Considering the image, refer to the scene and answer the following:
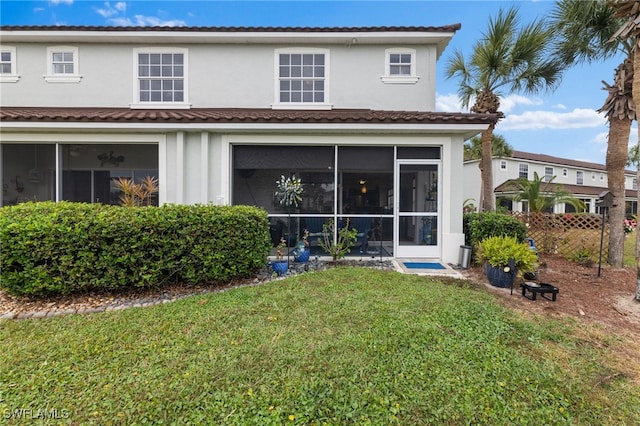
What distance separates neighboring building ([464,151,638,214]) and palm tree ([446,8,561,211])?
40.4ft

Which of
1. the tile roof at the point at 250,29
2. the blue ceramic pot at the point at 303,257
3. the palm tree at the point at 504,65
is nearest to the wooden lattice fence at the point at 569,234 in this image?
the palm tree at the point at 504,65

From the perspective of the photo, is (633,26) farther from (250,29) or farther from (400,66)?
(250,29)

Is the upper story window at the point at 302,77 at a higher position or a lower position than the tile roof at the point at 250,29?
lower

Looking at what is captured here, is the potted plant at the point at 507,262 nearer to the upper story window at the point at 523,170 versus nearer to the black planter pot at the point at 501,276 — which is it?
the black planter pot at the point at 501,276

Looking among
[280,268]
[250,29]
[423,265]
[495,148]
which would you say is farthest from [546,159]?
[280,268]

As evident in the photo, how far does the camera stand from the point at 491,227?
6949 millimetres

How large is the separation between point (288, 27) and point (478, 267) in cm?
906

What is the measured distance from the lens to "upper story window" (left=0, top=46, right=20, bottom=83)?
8.95 meters

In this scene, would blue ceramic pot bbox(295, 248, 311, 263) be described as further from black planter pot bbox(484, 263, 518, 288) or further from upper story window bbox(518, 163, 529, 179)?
upper story window bbox(518, 163, 529, 179)

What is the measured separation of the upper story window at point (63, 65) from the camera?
898cm

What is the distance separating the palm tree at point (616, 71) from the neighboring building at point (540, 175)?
14.2 m

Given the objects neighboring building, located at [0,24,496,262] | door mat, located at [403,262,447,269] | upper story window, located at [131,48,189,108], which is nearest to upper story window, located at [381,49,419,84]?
neighboring building, located at [0,24,496,262]

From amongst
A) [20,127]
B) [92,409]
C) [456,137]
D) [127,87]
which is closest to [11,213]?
[20,127]

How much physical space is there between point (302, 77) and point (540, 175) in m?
26.3
